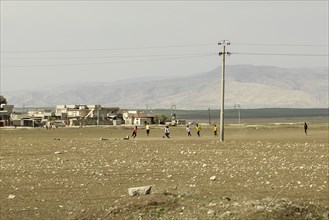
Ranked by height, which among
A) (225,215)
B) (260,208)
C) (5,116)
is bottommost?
(225,215)

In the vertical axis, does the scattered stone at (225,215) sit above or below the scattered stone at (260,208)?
below

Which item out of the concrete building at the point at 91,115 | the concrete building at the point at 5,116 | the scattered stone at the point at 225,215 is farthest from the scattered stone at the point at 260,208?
the concrete building at the point at 91,115

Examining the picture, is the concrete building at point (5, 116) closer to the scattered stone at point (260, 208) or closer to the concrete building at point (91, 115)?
the concrete building at point (91, 115)

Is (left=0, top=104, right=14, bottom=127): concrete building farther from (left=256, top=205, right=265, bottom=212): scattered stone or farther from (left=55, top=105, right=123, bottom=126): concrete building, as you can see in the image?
(left=256, top=205, right=265, bottom=212): scattered stone

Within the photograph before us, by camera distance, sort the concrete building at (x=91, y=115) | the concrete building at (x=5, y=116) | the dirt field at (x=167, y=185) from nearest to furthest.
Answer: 1. the dirt field at (x=167, y=185)
2. the concrete building at (x=5, y=116)
3. the concrete building at (x=91, y=115)

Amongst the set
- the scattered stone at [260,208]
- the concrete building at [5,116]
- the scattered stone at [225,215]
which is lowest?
the scattered stone at [225,215]

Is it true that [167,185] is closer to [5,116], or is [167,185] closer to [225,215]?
[225,215]

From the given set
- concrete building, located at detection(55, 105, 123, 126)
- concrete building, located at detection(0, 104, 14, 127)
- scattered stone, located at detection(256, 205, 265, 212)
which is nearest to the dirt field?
scattered stone, located at detection(256, 205, 265, 212)

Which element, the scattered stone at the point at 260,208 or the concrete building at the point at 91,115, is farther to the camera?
the concrete building at the point at 91,115

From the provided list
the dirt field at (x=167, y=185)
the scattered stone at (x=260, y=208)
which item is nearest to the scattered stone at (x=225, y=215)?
the dirt field at (x=167, y=185)

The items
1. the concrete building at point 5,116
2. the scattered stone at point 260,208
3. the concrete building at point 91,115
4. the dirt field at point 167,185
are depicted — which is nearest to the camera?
the scattered stone at point 260,208

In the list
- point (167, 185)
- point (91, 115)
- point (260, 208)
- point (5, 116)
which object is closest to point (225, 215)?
point (260, 208)

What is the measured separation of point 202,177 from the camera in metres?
22.0

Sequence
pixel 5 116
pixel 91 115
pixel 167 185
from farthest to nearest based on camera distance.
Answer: pixel 91 115, pixel 5 116, pixel 167 185
